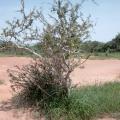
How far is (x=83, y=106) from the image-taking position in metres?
9.62

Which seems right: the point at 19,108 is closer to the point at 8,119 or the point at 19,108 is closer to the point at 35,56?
the point at 8,119

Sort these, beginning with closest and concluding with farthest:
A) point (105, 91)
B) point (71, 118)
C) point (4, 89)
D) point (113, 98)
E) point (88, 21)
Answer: point (71, 118)
point (88, 21)
point (113, 98)
point (105, 91)
point (4, 89)

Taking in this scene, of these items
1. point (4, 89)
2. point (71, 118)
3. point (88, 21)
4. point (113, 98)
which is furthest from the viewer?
point (4, 89)

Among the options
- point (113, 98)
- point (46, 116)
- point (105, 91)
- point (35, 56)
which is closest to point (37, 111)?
point (46, 116)

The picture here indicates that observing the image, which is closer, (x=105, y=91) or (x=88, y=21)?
(x=88, y=21)

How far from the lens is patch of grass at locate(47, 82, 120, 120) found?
9.44 metres

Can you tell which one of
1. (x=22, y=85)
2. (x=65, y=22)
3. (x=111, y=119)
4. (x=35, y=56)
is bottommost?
(x=111, y=119)

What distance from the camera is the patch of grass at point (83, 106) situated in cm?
944

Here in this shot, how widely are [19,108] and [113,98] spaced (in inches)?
88.2

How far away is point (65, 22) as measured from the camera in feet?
32.2

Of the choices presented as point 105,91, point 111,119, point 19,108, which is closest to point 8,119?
point 19,108

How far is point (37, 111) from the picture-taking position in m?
9.78

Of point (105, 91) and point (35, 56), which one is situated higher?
point (35, 56)

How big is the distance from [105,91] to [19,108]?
2737mm
